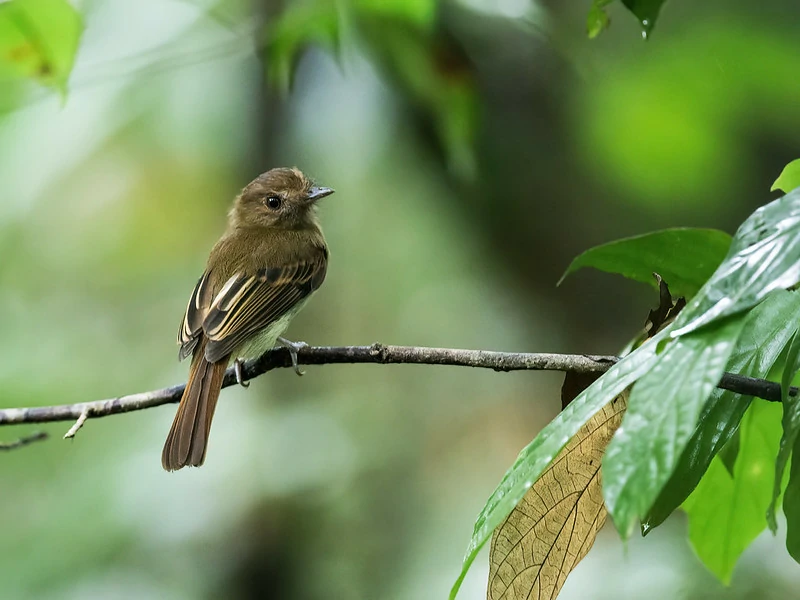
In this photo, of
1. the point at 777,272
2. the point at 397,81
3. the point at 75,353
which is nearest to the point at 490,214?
the point at 397,81

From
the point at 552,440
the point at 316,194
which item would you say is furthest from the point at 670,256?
the point at 316,194

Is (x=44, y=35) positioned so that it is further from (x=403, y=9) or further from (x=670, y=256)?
(x=670, y=256)

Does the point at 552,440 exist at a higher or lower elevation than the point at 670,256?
lower

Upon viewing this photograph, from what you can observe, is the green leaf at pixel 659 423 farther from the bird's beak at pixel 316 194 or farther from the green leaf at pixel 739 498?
the bird's beak at pixel 316 194

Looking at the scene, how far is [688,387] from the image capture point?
0.50 m

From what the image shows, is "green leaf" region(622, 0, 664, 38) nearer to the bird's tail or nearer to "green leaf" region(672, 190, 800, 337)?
"green leaf" region(672, 190, 800, 337)

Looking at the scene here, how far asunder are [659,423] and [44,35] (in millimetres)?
1436

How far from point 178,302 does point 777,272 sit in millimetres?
3194

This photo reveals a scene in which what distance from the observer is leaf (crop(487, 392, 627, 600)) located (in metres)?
0.90

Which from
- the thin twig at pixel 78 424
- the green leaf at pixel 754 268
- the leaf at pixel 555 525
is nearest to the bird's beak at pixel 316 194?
the thin twig at pixel 78 424

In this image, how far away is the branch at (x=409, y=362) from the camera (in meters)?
0.82

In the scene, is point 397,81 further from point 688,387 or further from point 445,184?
point 688,387

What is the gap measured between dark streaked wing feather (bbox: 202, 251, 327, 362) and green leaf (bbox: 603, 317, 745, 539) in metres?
1.61

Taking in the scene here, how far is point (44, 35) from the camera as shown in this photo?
1.53m
